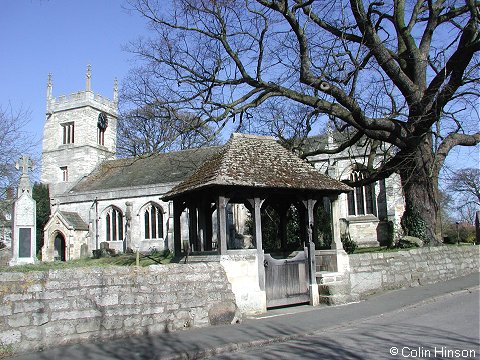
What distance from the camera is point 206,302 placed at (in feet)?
31.4

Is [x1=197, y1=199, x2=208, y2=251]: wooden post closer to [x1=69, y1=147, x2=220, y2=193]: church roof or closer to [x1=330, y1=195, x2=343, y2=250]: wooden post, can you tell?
[x1=330, y1=195, x2=343, y2=250]: wooden post

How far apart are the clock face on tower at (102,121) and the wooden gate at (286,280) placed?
A: 45.9m

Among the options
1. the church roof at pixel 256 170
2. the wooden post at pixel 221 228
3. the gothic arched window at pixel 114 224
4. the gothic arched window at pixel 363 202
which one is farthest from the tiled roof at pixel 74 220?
the wooden post at pixel 221 228

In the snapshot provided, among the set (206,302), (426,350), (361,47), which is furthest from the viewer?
(361,47)

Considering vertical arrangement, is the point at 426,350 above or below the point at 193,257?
below

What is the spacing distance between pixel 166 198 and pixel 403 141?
907cm

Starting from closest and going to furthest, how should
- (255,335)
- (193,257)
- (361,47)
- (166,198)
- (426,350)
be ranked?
(426,350) → (255,335) → (193,257) → (166,198) → (361,47)

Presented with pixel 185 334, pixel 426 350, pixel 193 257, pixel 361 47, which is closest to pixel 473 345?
pixel 426 350

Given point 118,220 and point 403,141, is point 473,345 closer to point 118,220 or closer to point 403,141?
point 403,141

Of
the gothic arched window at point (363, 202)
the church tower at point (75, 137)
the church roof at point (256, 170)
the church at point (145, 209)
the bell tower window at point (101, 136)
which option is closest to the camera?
the church roof at point (256, 170)

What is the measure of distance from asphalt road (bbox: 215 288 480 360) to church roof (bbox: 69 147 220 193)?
2764 centimetres

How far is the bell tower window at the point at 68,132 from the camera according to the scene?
2076 inches

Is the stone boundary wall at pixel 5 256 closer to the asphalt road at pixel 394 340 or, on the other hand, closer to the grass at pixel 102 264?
the grass at pixel 102 264

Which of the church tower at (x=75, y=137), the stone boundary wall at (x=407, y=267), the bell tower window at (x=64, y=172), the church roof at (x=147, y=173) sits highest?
the church tower at (x=75, y=137)
